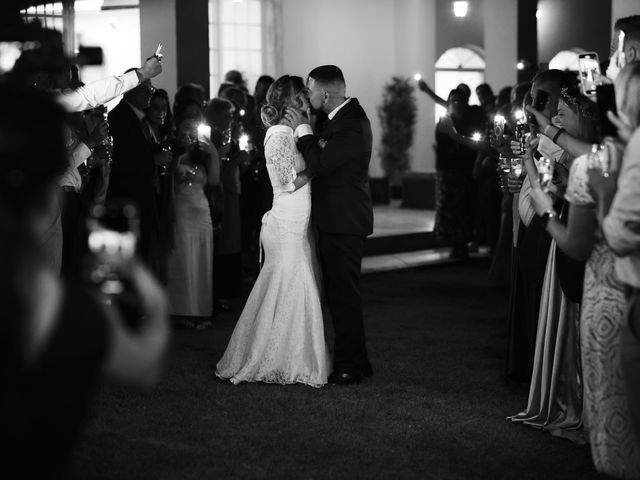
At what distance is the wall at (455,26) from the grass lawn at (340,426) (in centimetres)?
1308

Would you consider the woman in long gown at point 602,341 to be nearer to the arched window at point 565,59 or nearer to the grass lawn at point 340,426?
the grass lawn at point 340,426

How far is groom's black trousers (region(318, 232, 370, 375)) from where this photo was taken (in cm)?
671

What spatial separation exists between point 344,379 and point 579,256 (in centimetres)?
284

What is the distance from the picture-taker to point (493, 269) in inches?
426

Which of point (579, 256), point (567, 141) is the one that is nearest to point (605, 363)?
point (579, 256)

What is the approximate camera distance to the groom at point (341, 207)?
6629 millimetres

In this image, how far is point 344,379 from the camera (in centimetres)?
669

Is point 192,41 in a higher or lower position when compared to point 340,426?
higher

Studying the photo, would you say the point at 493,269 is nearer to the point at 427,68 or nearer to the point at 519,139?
the point at 519,139

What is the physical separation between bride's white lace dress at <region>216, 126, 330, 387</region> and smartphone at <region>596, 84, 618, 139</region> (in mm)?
2927

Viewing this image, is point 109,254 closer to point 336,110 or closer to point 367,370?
point 336,110

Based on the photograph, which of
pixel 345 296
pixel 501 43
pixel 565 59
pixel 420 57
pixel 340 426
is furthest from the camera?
pixel 565 59

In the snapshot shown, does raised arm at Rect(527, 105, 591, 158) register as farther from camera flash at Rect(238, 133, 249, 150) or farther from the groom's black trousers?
camera flash at Rect(238, 133, 249, 150)

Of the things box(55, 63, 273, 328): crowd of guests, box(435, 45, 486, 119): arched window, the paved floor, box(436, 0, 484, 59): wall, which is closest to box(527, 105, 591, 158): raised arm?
box(55, 63, 273, 328): crowd of guests
